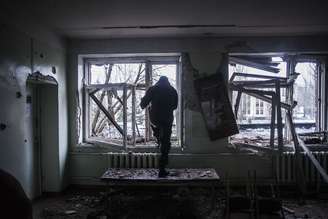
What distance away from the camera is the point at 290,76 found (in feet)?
17.1

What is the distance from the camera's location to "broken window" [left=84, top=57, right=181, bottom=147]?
5.38 meters

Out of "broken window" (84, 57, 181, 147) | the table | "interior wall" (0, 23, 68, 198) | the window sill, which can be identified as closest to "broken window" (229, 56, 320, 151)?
"broken window" (84, 57, 181, 147)

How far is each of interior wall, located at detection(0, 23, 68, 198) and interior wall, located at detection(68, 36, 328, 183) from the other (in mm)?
317

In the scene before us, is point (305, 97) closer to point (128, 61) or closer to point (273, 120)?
point (273, 120)

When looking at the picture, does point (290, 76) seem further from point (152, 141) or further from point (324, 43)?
point (152, 141)

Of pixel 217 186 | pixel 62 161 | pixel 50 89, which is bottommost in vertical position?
pixel 217 186

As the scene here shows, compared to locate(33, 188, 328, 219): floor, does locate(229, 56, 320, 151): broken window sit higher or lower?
higher

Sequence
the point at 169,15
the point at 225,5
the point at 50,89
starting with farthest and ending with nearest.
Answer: the point at 50,89 → the point at 169,15 → the point at 225,5

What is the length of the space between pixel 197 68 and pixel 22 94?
2.65m

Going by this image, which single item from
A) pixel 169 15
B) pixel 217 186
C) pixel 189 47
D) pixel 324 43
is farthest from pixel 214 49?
pixel 217 186

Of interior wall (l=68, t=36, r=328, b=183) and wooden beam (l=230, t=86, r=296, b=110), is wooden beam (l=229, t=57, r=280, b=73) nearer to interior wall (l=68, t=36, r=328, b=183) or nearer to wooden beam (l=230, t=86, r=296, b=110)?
interior wall (l=68, t=36, r=328, b=183)

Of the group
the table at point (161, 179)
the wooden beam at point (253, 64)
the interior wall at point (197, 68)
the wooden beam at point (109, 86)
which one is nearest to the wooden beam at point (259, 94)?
the wooden beam at point (253, 64)

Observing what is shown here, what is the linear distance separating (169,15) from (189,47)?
121 centimetres

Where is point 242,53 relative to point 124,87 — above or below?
above
